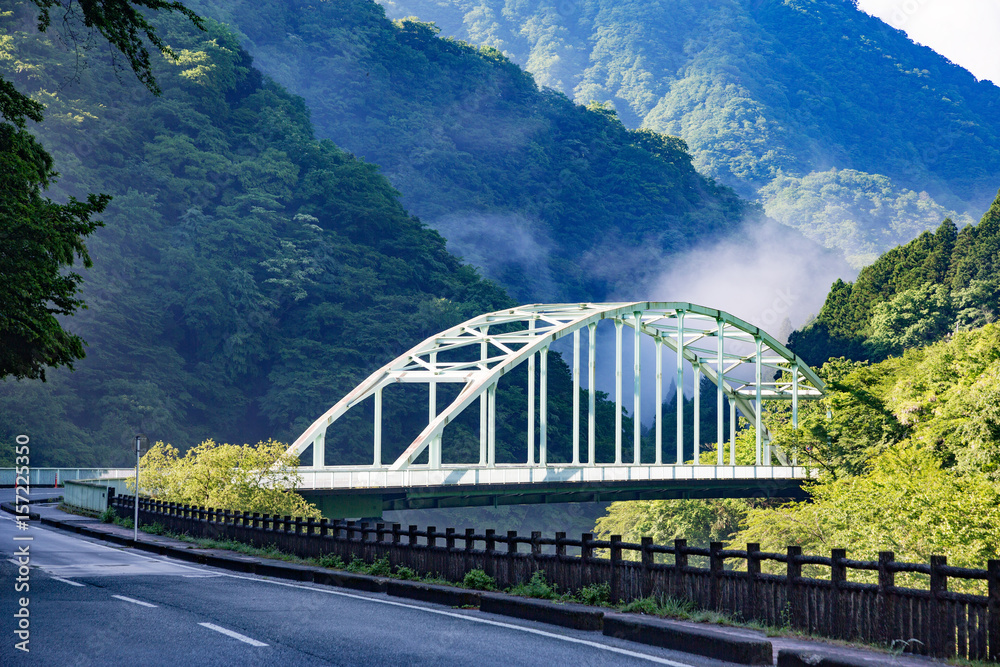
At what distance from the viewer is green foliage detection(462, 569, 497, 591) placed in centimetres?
1359

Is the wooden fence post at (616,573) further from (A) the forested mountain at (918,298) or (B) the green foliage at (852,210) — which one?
(B) the green foliage at (852,210)

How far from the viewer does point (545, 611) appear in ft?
37.0

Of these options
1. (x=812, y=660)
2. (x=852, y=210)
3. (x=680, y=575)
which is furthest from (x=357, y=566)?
(x=852, y=210)

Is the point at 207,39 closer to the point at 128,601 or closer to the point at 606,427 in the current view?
the point at 606,427

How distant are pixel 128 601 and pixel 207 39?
76.2 meters

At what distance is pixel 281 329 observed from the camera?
74312 millimetres

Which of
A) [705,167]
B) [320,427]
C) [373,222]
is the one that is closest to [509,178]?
Result: [373,222]

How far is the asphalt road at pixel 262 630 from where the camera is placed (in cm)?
859

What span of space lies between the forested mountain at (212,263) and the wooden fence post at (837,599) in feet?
188

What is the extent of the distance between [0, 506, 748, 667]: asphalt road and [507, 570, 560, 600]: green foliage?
0.94m

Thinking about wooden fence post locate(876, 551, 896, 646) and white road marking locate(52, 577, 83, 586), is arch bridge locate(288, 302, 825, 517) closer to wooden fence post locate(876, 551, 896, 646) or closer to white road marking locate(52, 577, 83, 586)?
white road marking locate(52, 577, 83, 586)

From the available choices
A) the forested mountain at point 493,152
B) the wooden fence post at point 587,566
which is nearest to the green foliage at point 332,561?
the wooden fence post at point 587,566

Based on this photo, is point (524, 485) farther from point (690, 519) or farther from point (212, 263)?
point (212, 263)

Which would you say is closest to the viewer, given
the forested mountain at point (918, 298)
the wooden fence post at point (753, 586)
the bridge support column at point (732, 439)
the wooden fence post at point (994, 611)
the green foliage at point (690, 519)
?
the wooden fence post at point (994, 611)
